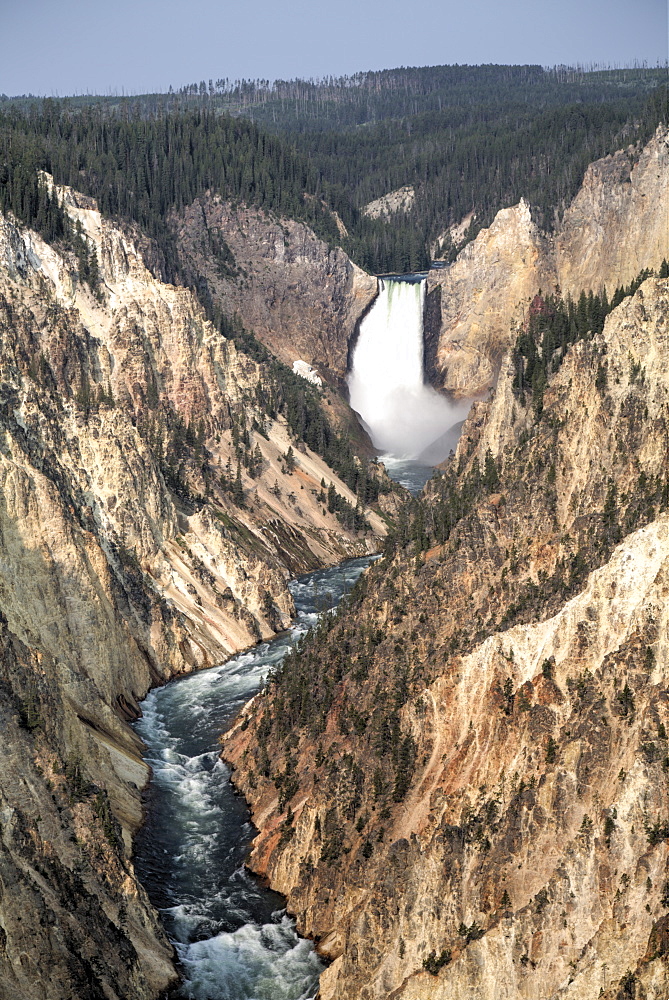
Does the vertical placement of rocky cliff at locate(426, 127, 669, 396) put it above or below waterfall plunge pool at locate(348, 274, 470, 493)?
above

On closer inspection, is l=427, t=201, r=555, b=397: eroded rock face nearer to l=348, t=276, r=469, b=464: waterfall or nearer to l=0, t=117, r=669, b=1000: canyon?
l=348, t=276, r=469, b=464: waterfall

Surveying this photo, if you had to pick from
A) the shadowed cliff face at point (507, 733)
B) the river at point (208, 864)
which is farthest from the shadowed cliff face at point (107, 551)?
the shadowed cliff face at point (507, 733)

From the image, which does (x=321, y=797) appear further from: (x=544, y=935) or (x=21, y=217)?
(x=21, y=217)

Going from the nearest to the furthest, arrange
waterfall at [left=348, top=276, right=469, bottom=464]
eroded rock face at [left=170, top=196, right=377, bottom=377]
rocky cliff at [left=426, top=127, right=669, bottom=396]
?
rocky cliff at [left=426, top=127, right=669, bottom=396] → eroded rock face at [left=170, top=196, right=377, bottom=377] → waterfall at [left=348, top=276, right=469, bottom=464]

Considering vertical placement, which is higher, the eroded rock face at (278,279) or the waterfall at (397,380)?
the eroded rock face at (278,279)

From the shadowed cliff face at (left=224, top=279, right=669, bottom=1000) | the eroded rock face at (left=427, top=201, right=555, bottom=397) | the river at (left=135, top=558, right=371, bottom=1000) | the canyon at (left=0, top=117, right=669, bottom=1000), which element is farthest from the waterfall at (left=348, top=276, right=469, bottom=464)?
the shadowed cliff face at (left=224, top=279, right=669, bottom=1000)

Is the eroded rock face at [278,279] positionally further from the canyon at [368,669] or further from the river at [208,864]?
the river at [208,864]
